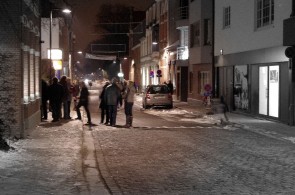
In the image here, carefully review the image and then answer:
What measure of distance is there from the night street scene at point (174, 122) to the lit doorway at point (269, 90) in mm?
43

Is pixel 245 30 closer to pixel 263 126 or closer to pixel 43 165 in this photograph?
pixel 263 126

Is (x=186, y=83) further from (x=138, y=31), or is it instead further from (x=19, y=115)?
(x=138, y=31)

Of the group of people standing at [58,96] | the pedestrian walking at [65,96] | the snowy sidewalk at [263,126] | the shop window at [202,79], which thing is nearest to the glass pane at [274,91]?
the snowy sidewalk at [263,126]

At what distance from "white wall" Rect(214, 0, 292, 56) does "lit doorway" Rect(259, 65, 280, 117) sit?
40.7 inches

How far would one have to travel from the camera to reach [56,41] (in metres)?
44.6

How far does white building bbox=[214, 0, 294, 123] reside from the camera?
21.3 metres

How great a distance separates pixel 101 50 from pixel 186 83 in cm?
4759

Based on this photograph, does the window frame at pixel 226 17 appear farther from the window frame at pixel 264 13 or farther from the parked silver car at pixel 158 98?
the parked silver car at pixel 158 98

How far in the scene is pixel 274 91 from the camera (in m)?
22.1

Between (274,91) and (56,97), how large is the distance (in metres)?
8.82

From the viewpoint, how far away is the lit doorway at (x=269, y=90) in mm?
21916

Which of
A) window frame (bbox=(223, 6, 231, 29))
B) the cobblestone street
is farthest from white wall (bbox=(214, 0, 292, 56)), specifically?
the cobblestone street

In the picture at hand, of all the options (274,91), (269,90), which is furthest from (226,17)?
(274,91)

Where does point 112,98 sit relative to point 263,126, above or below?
above
